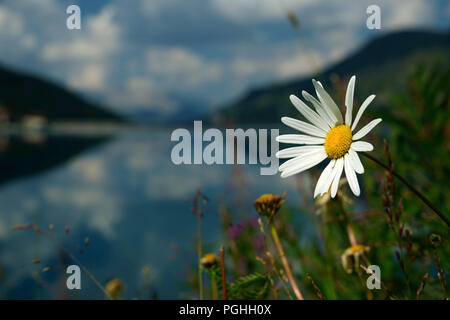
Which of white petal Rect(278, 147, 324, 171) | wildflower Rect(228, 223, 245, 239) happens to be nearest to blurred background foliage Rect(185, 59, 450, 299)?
wildflower Rect(228, 223, 245, 239)

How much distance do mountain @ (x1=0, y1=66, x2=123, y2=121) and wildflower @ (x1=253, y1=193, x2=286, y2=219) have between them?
147 ft

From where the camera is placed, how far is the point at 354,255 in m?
0.66

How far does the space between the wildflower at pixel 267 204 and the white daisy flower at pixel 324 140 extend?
0.29ft

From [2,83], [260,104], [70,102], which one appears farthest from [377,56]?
[2,83]

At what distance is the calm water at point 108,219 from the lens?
1.36 m

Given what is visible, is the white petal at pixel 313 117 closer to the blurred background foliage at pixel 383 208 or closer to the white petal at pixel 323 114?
the white petal at pixel 323 114

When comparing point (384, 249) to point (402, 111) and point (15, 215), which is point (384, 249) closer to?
point (402, 111)

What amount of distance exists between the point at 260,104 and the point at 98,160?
59.4m

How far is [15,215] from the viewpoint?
5871 mm

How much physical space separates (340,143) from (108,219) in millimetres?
6254

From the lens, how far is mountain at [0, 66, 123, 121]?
42.9 metres

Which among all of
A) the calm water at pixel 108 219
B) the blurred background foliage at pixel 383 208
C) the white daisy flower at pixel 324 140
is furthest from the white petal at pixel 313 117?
the blurred background foliage at pixel 383 208

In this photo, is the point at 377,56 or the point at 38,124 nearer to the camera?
the point at 38,124

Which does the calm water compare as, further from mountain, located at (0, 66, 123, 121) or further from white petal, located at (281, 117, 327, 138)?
mountain, located at (0, 66, 123, 121)
